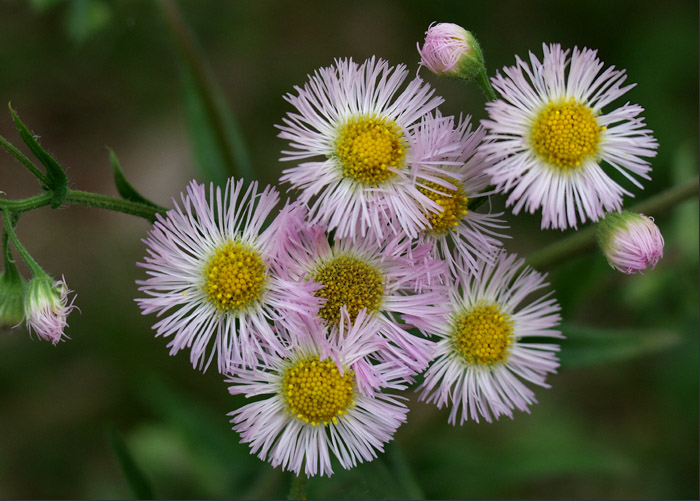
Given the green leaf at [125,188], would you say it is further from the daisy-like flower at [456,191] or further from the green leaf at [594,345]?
the green leaf at [594,345]

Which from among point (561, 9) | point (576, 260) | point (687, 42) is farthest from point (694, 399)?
point (561, 9)

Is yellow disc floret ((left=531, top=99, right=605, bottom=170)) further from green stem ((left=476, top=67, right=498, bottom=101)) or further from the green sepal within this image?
the green sepal

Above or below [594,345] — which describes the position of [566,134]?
above

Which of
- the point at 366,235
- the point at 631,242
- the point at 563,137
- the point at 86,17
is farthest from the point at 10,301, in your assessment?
the point at 631,242

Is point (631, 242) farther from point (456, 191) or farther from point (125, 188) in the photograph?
point (125, 188)

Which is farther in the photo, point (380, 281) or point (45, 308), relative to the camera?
point (380, 281)

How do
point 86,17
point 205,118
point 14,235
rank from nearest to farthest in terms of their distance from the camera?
point 14,235, point 86,17, point 205,118

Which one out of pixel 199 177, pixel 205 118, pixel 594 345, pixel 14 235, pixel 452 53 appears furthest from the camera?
pixel 199 177

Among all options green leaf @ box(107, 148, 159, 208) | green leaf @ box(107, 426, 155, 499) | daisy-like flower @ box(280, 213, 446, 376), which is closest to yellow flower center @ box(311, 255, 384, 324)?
daisy-like flower @ box(280, 213, 446, 376)
